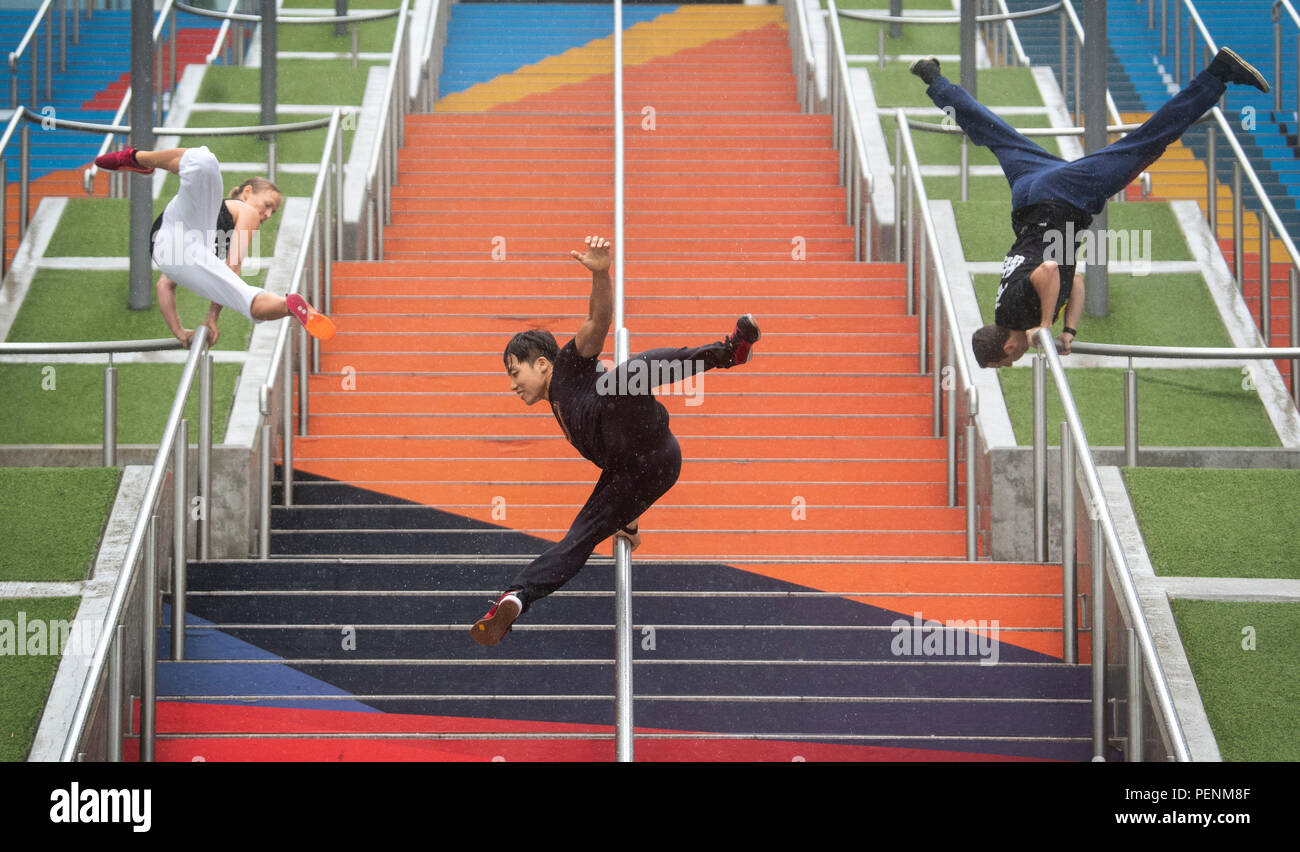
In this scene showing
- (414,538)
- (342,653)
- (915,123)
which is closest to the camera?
(342,653)

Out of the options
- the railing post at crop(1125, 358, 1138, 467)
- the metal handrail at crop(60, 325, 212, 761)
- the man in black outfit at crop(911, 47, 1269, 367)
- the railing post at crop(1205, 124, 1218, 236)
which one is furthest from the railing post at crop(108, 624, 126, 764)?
the railing post at crop(1205, 124, 1218, 236)

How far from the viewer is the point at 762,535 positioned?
725cm

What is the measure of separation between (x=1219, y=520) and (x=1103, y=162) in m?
1.66

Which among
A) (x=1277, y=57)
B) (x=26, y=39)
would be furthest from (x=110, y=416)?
(x=1277, y=57)

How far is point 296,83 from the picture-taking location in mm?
13023

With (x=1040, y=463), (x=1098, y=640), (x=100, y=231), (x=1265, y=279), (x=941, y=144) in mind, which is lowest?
(x=1098, y=640)

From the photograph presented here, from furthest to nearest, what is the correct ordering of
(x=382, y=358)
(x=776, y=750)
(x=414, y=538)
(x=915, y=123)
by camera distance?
(x=915, y=123), (x=382, y=358), (x=414, y=538), (x=776, y=750)

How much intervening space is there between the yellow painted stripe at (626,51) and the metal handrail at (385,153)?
206 cm

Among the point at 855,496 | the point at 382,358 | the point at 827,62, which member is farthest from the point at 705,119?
the point at 855,496

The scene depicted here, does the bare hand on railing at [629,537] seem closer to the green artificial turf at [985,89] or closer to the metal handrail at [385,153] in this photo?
the metal handrail at [385,153]

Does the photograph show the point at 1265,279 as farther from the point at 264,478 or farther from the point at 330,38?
the point at 330,38
